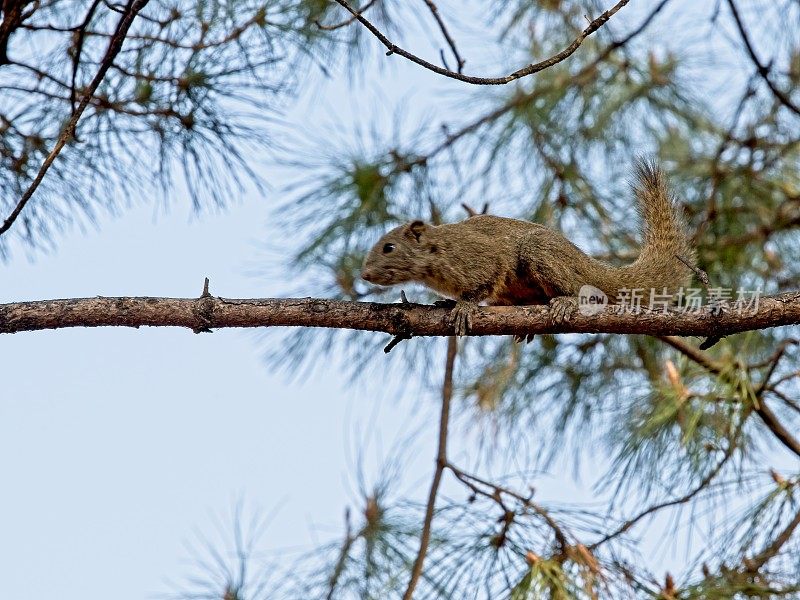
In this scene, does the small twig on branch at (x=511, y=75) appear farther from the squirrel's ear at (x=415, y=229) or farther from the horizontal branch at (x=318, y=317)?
the squirrel's ear at (x=415, y=229)

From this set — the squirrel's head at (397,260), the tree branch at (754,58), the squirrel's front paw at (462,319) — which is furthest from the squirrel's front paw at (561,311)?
the tree branch at (754,58)

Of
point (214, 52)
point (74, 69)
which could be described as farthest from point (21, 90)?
point (214, 52)

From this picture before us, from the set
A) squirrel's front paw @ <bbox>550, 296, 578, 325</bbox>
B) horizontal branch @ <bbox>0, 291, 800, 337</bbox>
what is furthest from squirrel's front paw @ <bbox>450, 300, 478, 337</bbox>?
squirrel's front paw @ <bbox>550, 296, 578, 325</bbox>

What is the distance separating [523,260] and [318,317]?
0.69 meters

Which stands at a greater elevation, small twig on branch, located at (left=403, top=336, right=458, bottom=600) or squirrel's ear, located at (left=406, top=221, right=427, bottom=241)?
squirrel's ear, located at (left=406, top=221, right=427, bottom=241)

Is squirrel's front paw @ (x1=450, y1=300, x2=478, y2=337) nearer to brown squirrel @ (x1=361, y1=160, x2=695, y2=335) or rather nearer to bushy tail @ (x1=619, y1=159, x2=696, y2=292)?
brown squirrel @ (x1=361, y1=160, x2=695, y2=335)

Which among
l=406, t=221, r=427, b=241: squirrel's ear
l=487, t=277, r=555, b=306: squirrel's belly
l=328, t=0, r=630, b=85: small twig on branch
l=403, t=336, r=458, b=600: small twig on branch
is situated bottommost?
l=403, t=336, r=458, b=600: small twig on branch

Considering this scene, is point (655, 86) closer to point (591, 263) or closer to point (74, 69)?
point (591, 263)

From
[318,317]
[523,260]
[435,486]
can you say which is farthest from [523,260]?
[318,317]

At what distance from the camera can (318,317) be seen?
2.05 metres

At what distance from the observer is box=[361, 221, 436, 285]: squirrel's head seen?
2578 millimetres

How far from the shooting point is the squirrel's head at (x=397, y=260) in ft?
8.46

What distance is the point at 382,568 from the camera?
274cm

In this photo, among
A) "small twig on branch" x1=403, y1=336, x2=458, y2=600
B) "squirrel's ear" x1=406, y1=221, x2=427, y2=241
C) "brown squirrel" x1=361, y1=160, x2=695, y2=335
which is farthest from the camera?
"squirrel's ear" x1=406, y1=221, x2=427, y2=241
